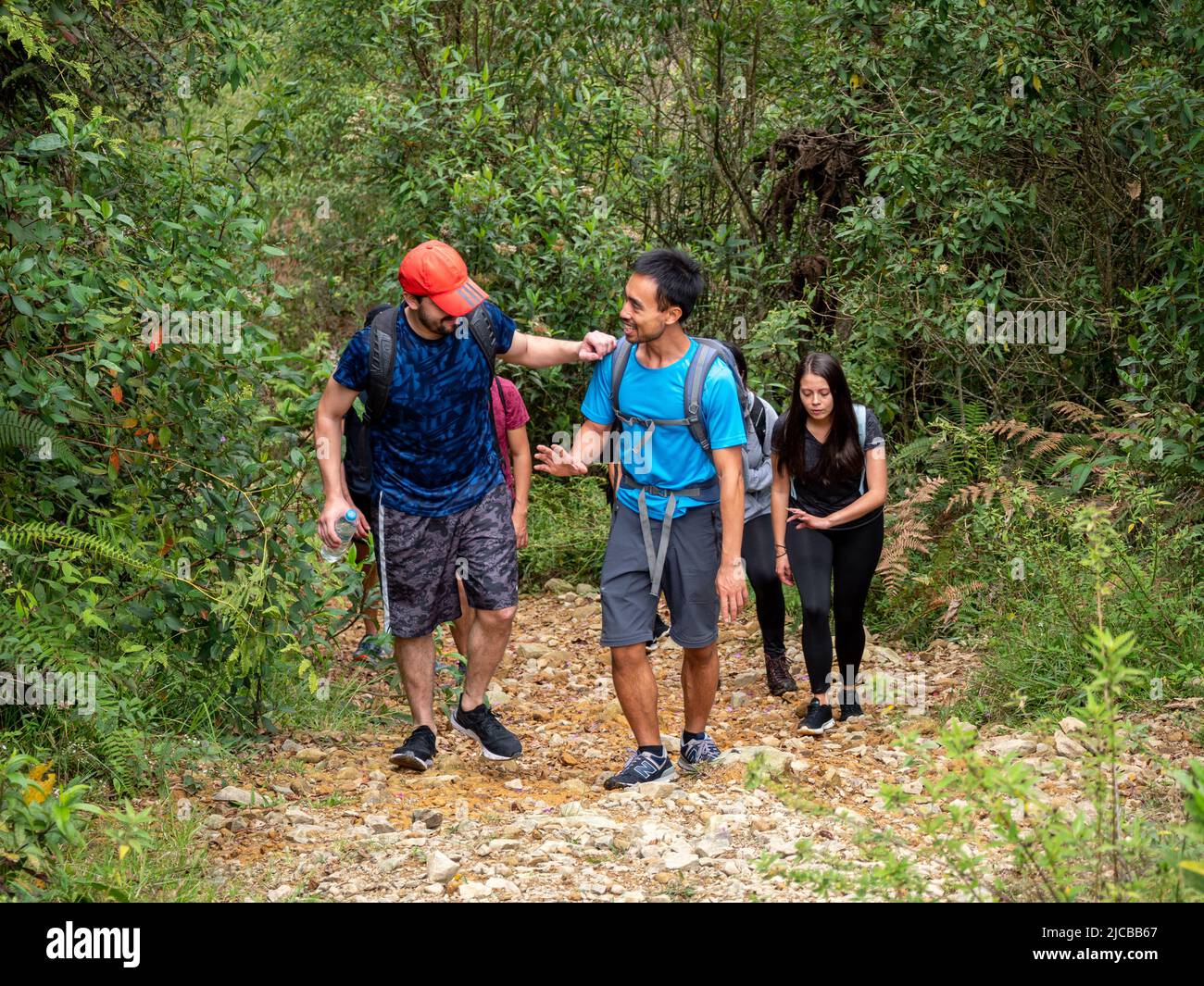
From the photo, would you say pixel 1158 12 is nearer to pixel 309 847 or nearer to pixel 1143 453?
pixel 1143 453

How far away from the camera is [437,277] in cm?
540

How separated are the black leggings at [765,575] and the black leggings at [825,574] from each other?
0.48 meters

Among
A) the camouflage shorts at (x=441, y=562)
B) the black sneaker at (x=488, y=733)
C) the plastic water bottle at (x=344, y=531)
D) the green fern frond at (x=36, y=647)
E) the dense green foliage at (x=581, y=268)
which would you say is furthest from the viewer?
the black sneaker at (x=488, y=733)

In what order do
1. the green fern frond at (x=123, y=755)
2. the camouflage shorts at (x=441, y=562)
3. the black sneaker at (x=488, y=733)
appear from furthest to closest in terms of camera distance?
the black sneaker at (x=488, y=733) < the camouflage shorts at (x=441, y=562) < the green fern frond at (x=123, y=755)

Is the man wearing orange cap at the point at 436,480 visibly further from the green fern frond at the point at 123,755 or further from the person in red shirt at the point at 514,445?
the green fern frond at the point at 123,755

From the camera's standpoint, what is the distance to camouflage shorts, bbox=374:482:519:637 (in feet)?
18.9

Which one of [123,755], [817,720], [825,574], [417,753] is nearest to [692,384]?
[825,574]

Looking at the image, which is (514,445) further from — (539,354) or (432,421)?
(432,421)

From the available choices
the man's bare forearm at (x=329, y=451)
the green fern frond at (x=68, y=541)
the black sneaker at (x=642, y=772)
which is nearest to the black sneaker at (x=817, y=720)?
the black sneaker at (x=642, y=772)

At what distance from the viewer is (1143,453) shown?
293 inches

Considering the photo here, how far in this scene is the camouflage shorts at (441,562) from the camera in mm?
5773

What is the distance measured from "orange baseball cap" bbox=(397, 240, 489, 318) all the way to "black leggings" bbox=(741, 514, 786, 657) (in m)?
2.44

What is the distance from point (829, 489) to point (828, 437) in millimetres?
262

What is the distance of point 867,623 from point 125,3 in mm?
A: 5469
